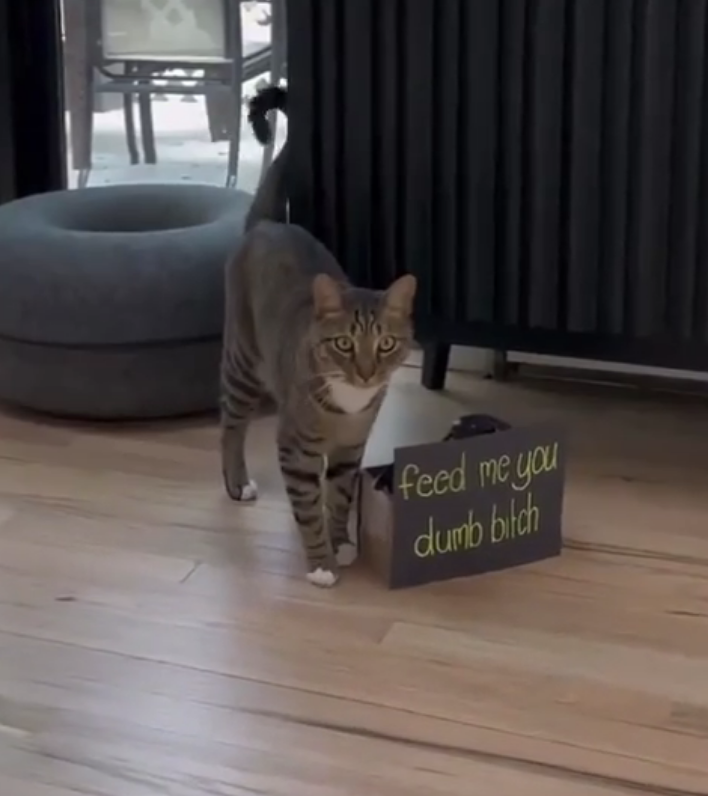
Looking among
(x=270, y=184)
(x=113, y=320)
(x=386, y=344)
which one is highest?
(x=270, y=184)

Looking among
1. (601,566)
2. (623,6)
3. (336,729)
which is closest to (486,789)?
(336,729)

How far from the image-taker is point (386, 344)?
175cm

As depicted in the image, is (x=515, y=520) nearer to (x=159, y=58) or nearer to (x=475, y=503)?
(x=475, y=503)

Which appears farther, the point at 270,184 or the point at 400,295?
the point at 270,184

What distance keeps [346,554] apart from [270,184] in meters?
0.61

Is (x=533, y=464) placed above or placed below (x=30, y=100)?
below

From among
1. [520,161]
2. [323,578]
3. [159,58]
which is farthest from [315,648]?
[159,58]

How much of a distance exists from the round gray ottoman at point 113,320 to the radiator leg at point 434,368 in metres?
0.40

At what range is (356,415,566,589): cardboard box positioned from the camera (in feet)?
5.84

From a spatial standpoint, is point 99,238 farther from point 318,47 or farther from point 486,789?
point 486,789

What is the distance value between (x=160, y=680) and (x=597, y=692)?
1.63 feet

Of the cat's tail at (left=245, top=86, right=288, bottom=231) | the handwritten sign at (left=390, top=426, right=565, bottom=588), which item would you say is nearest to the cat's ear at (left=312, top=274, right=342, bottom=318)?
the handwritten sign at (left=390, top=426, right=565, bottom=588)

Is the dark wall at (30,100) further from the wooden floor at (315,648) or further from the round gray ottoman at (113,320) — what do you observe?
the wooden floor at (315,648)

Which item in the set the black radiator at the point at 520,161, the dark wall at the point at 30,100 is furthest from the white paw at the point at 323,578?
the dark wall at the point at 30,100
